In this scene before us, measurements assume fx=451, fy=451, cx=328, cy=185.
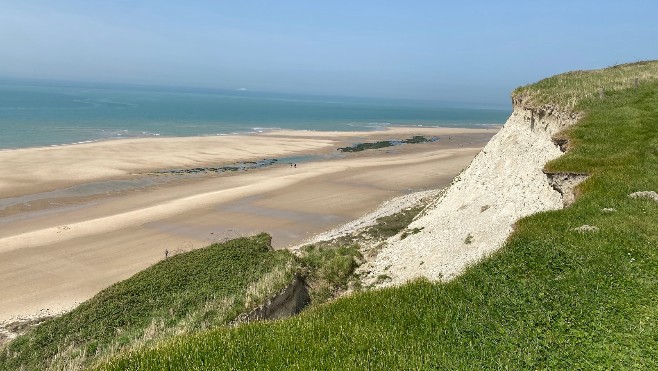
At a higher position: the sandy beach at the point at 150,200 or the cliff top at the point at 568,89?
the cliff top at the point at 568,89

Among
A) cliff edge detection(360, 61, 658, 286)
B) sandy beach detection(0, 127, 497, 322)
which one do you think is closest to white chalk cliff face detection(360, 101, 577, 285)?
cliff edge detection(360, 61, 658, 286)

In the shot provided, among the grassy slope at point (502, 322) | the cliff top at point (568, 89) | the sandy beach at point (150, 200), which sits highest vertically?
the cliff top at point (568, 89)

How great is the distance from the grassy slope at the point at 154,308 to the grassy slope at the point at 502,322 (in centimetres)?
570

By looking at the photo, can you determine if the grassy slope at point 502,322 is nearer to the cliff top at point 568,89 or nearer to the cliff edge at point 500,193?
the cliff edge at point 500,193

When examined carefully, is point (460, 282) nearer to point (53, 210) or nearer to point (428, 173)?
point (53, 210)

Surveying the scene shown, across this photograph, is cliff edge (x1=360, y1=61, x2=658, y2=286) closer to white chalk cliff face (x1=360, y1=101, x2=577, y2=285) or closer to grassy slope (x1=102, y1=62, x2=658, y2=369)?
white chalk cliff face (x1=360, y1=101, x2=577, y2=285)

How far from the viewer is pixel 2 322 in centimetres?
1919

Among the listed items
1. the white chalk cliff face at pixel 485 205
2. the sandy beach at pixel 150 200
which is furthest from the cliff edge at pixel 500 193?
the sandy beach at pixel 150 200

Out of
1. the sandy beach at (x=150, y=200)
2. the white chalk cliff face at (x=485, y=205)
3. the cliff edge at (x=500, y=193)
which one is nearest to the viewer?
the cliff edge at (x=500, y=193)

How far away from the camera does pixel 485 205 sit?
23.2 meters

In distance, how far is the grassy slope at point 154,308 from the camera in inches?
531

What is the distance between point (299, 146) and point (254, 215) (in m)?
44.0

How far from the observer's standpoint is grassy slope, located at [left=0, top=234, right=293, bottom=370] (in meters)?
13.5

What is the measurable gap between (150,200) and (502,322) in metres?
38.3
